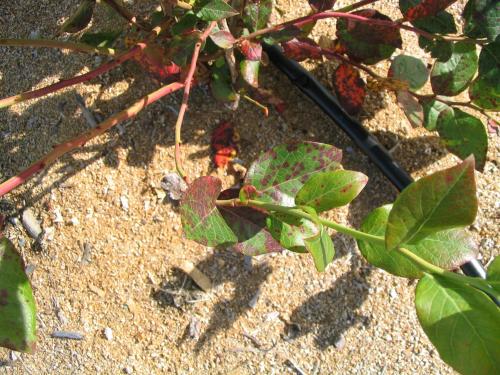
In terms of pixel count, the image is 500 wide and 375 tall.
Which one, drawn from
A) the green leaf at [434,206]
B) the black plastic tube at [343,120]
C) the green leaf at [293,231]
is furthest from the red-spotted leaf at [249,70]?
the green leaf at [434,206]

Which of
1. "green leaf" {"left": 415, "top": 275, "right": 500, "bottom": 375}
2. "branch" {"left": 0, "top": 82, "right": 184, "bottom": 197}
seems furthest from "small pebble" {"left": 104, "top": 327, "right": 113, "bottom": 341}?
"green leaf" {"left": 415, "top": 275, "right": 500, "bottom": 375}

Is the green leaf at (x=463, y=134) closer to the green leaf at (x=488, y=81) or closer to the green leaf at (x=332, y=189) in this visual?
the green leaf at (x=488, y=81)

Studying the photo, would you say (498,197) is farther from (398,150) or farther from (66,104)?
(66,104)

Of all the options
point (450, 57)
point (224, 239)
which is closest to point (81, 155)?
point (224, 239)

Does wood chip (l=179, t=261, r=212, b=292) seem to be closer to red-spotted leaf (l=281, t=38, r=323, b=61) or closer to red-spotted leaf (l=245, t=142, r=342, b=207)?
red-spotted leaf (l=245, t=142, r=342, b=207)

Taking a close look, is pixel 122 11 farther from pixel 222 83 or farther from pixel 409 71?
pixel 409 71

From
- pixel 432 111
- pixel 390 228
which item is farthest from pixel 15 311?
pixel 432 111
